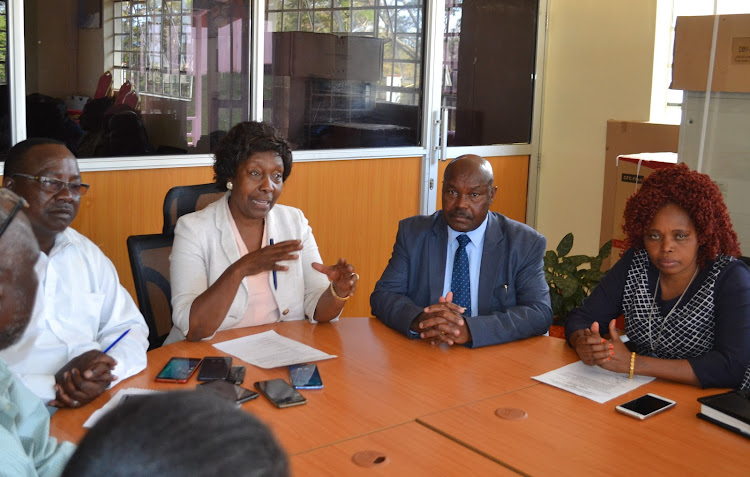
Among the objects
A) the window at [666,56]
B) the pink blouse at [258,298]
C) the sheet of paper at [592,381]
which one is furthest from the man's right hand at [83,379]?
the window at [666,56]

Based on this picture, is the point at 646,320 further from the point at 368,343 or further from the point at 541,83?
the point at 541,83

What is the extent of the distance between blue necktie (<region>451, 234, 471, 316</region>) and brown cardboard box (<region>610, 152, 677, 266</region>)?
1.41 metres

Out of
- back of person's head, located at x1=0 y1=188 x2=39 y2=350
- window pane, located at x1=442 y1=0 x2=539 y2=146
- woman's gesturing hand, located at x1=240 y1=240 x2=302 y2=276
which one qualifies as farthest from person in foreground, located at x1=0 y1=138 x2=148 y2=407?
window pane, located at x1=442 y1=0 x2=539 y2=146

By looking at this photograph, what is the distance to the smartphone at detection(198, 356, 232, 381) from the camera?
6.54 ft

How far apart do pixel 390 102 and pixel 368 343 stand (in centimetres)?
264

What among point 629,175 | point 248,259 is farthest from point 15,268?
point 629,175

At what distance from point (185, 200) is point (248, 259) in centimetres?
43

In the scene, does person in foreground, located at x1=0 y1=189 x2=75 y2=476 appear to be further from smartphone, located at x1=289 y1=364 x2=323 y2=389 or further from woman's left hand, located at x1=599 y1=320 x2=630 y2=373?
woman's left hand, located at x1=599 y1=320 x2=630 y2=373

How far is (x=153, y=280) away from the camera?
2557 mm

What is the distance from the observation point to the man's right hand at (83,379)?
1.80m

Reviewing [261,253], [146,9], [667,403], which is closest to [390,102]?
[146,9]

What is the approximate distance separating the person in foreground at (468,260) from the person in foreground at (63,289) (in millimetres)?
873

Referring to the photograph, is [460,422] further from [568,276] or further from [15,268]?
[568,276]

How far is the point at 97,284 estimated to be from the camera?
2.20m
